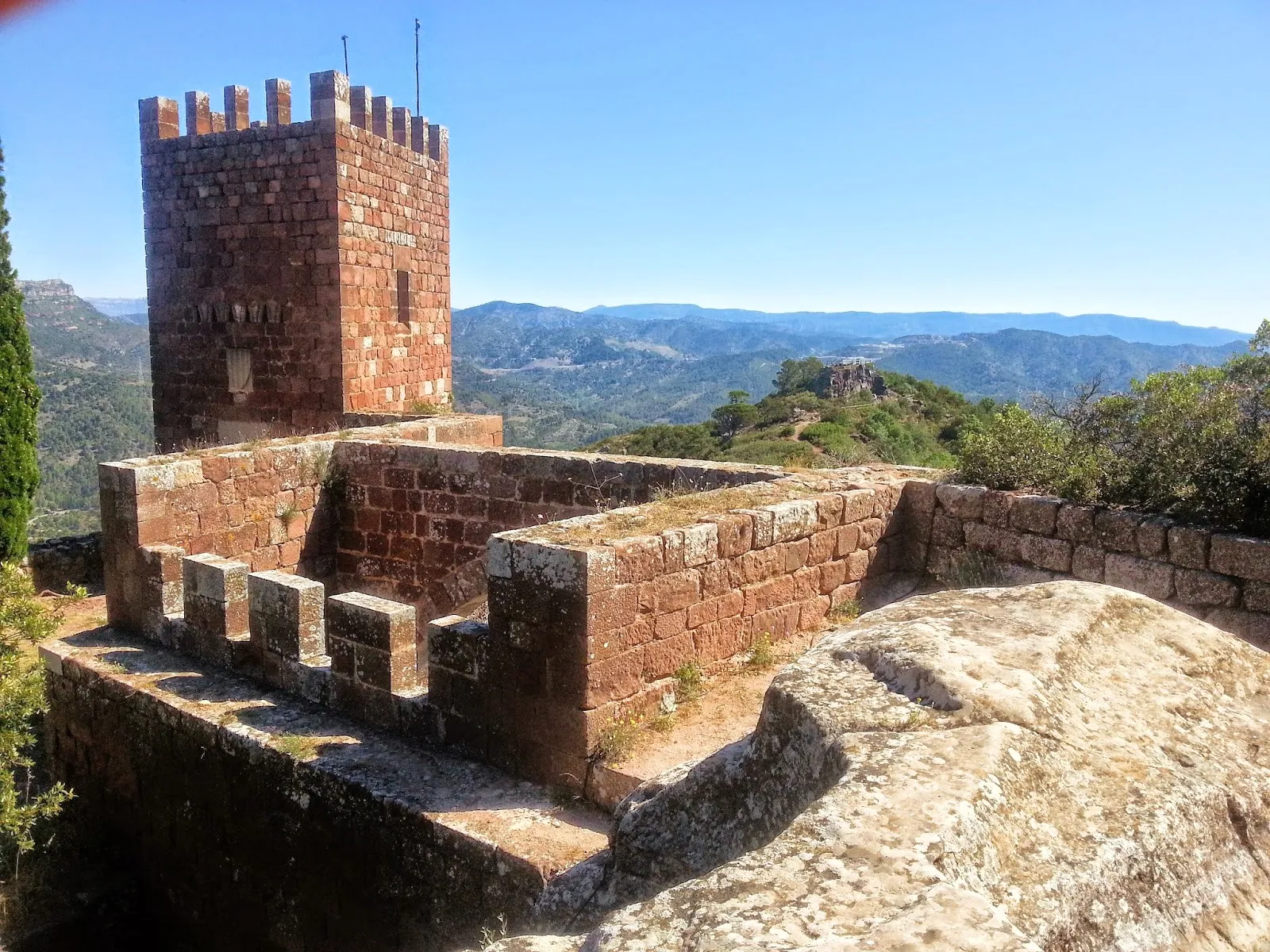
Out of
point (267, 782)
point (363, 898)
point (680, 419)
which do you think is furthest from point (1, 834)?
point (680, 419)

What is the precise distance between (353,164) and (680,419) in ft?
281

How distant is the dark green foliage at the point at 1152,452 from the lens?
5.69m

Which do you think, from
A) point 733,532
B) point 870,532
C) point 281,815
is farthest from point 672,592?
point 281,815

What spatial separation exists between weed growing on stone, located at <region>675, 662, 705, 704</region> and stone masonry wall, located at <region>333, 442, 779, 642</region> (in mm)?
2110

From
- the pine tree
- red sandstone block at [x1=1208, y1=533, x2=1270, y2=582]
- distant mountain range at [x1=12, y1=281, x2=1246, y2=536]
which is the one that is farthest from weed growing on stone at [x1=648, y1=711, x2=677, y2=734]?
the pine tree

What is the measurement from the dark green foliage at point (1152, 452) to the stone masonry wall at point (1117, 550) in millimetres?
183

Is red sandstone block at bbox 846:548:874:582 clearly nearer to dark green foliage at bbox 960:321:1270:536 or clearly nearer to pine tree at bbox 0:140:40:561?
dark green foliage at bbox 960:321:1270:536

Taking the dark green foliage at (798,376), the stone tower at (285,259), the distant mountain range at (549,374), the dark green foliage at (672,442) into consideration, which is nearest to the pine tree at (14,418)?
the stone tower at (285,259)

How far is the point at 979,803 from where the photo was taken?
5.55 ft

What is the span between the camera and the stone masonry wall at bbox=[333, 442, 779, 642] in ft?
25.4

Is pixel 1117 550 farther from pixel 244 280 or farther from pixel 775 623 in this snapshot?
pixel 244 280

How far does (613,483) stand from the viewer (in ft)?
25.5

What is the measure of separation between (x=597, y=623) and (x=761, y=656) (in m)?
1.48

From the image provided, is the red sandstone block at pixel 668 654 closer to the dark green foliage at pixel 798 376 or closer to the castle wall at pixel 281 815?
the castle wall at pixel 281 815
